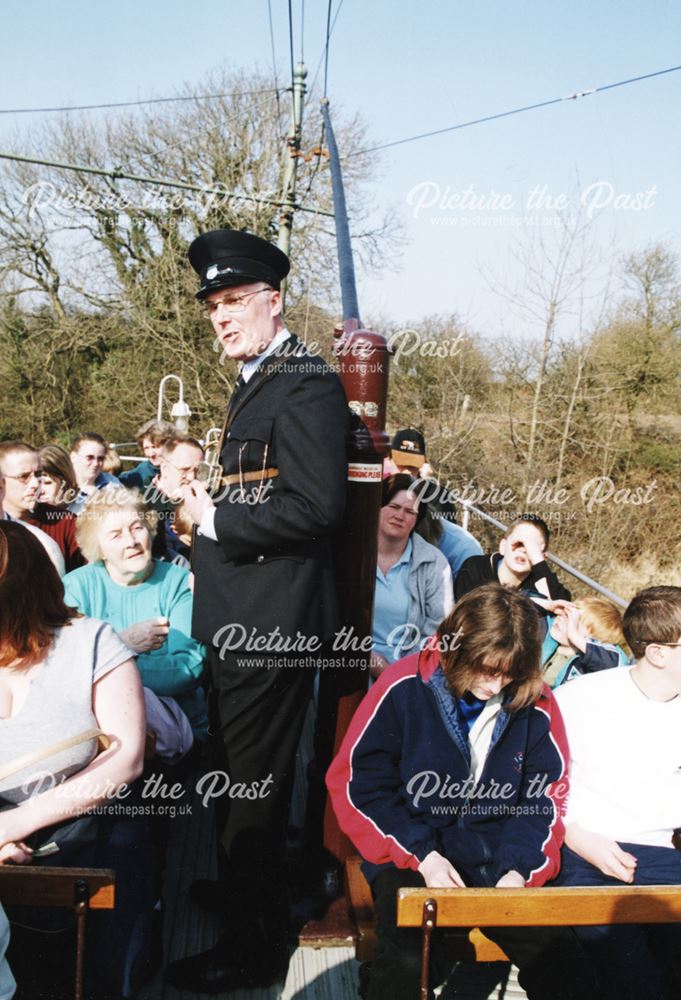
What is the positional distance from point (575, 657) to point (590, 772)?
0.84 m

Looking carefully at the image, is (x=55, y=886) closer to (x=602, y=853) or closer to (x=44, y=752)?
(x=44, y=752)

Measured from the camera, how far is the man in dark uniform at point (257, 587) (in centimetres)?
216

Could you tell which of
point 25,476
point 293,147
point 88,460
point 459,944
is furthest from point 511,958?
point 293,147

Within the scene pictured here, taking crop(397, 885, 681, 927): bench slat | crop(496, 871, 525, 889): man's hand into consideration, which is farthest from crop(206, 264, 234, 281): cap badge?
crop(496, 871, 525, 889): man's hand

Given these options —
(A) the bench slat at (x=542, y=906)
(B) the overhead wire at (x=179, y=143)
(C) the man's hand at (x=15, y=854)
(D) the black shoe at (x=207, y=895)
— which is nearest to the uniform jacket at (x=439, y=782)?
(A) the bench slat at (x=542, y=906)

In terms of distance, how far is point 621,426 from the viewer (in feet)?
46.0

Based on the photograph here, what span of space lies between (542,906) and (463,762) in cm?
49

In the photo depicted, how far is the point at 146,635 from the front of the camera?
267 cm

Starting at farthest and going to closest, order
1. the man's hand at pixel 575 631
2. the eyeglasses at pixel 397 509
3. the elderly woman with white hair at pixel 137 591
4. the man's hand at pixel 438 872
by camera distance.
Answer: the eyeglasses at pixel 397 509
the man's hand at pixel 575 631
the elderly woman with white hair at pixel 137 591
the man's hand at pixel 438 872

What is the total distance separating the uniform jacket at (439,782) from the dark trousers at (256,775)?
0.60ft

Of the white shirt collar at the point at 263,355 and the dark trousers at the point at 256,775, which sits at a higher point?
the white shirt collar at the point at 263,355

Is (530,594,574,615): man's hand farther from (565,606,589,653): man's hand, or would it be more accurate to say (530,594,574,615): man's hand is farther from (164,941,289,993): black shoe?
(164,941,289,993): black shoe

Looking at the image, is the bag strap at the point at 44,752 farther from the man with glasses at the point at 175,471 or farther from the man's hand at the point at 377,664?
the man with glasses at the point at 175,471

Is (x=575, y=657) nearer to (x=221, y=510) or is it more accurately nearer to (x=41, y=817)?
(x=221, y=510)
